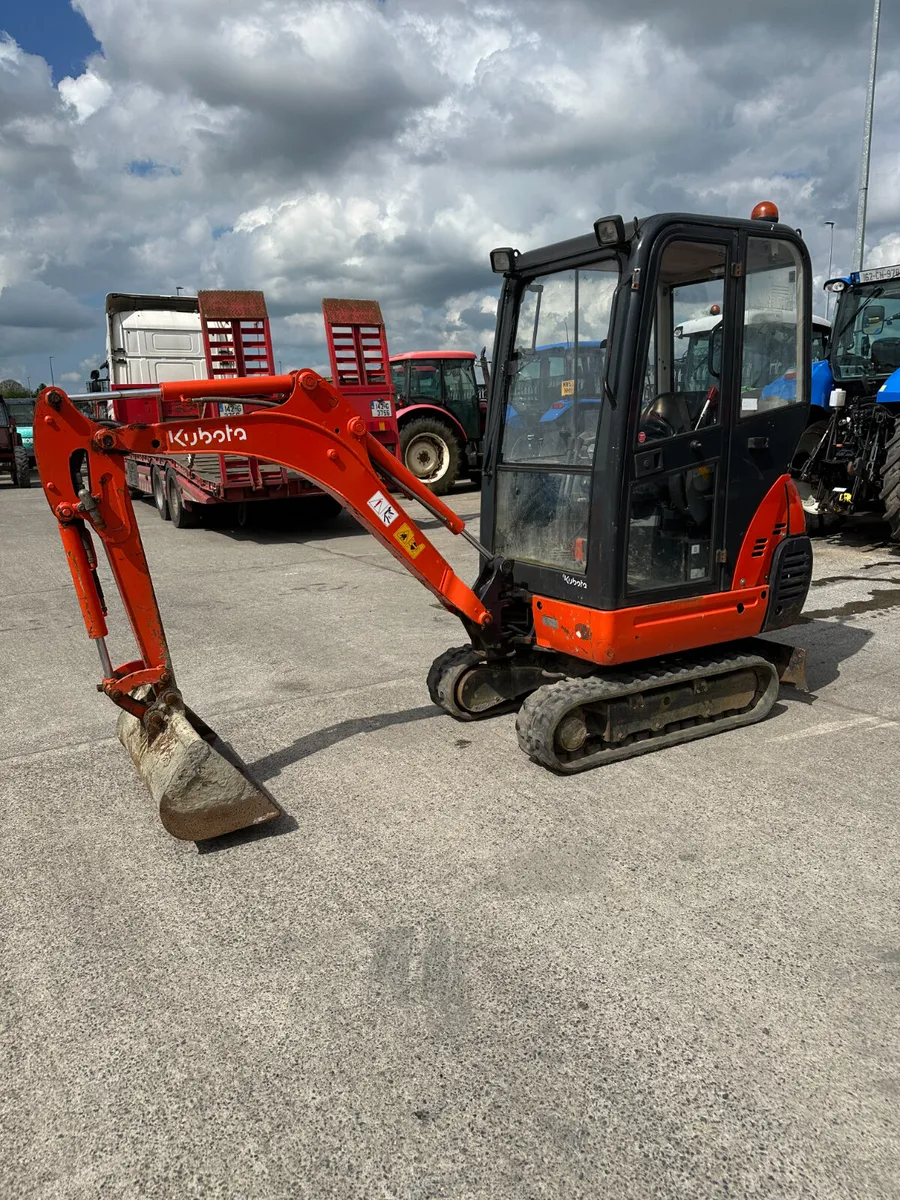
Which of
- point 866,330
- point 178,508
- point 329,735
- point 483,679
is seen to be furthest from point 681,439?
point 178,508

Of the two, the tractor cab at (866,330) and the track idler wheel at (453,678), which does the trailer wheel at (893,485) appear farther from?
the track idler wheel at (453,678)

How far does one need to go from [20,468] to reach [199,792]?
21343 mm

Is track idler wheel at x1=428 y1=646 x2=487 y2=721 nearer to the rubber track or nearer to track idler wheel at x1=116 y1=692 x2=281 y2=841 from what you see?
the rubber track

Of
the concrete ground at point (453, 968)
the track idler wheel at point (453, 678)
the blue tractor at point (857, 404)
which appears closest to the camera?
the concrete ground at point (453, 968)

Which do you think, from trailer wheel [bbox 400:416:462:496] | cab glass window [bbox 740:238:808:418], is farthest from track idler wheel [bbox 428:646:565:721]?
trailer wheel [bbox 400:416:462:496]

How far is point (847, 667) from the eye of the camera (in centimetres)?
629

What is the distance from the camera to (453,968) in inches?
120

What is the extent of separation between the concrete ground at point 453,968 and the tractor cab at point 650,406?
3.48ft

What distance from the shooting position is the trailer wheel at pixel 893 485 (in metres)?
9.03

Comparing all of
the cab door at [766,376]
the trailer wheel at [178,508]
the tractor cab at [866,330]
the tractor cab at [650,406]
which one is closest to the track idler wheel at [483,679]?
the tractor cab at [650,406]

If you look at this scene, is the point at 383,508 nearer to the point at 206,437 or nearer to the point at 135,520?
the point at 206,437

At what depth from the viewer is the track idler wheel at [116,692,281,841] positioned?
373 centimetres

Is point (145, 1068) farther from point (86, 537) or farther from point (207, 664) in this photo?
point (207, 664)

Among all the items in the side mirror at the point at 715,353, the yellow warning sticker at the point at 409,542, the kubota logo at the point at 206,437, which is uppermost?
the side mirror at the point at 715,353
